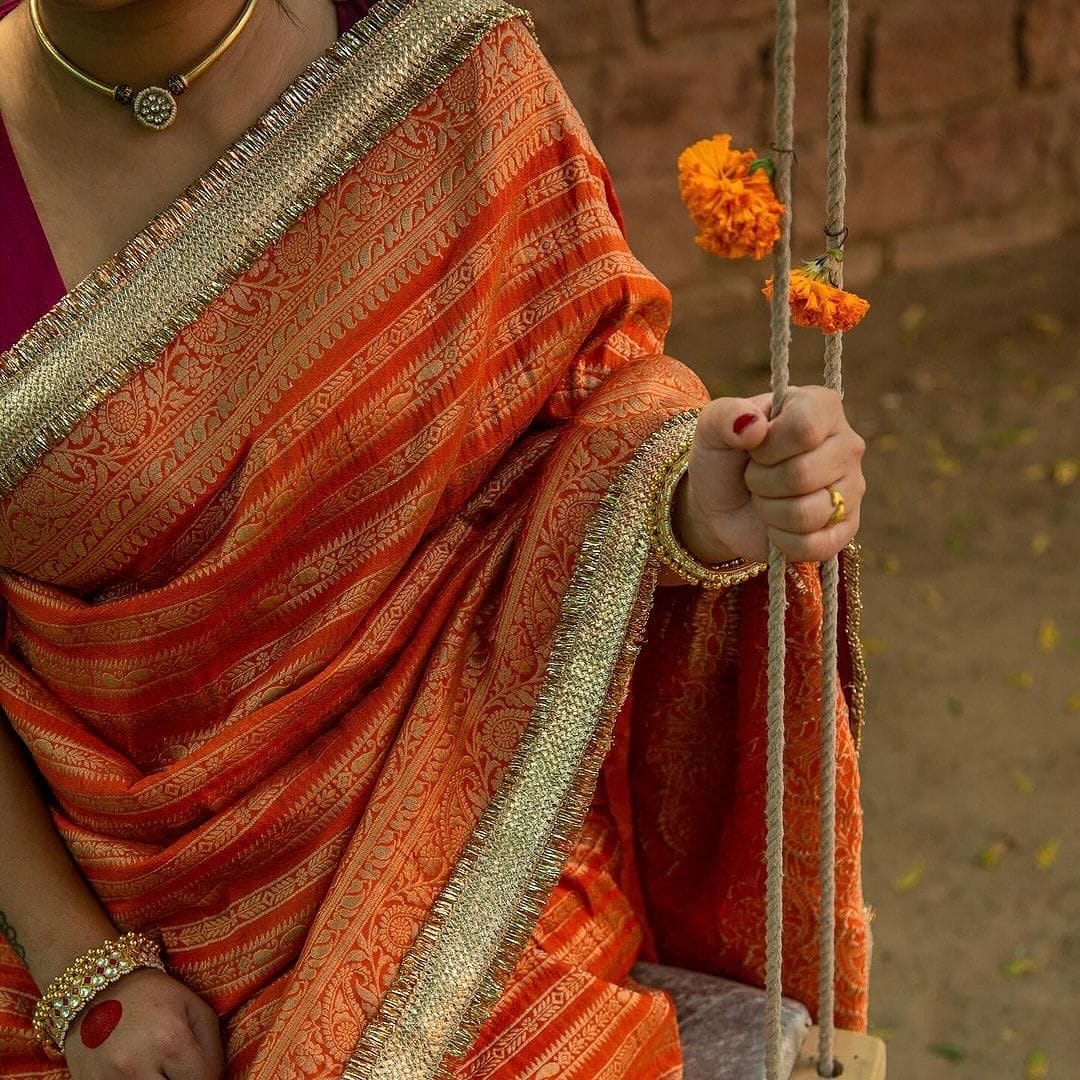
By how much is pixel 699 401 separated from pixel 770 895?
1.32 feet

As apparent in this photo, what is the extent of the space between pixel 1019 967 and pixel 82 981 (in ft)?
5.03

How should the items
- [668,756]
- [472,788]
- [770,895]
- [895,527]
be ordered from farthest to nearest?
[895,527]
[668,756]
[472,788]
[770,895]

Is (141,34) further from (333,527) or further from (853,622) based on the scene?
(853,622)

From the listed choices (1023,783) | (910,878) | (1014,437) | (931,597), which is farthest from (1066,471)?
(910,878)

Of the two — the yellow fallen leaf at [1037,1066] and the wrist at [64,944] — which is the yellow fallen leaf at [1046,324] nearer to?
the yellow fallen leaf at [1037,1066]

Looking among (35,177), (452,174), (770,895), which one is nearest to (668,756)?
(770,895)

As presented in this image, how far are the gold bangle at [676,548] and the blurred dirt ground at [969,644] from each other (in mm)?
1304

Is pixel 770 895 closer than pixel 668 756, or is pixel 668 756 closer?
pixel 770 895

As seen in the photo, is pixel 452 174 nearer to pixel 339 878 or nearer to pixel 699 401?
pixel 699 401

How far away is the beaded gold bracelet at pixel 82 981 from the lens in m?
1.20

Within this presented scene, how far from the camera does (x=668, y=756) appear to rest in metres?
1.32

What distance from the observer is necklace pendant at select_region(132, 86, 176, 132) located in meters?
1.17

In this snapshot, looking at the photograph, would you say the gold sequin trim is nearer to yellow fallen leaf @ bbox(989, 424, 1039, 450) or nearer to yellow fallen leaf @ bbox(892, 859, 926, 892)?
yellow fallen leaf @ bbox(892, 859, 926, 892)

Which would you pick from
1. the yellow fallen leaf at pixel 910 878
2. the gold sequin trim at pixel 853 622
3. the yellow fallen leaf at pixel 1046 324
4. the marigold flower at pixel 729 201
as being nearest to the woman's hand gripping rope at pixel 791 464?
the marigold flower at pixel 729 201
